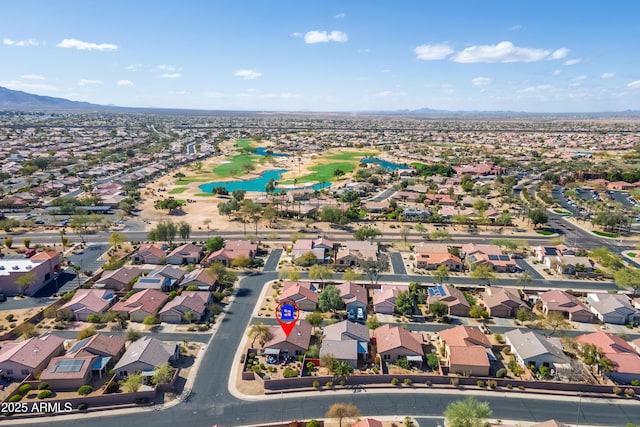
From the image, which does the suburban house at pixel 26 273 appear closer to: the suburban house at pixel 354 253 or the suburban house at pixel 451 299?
the suburban house at pixel 354 253

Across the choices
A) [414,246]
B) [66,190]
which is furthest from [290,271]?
[66,190]

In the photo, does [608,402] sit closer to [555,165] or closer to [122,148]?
[555,165]

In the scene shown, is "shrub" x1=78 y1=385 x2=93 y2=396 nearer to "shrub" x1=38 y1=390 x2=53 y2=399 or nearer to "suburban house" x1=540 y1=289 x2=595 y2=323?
"shrub" x1=38 y1=390 x2=53 y2=399

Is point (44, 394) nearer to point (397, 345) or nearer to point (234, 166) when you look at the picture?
point (397, 345)

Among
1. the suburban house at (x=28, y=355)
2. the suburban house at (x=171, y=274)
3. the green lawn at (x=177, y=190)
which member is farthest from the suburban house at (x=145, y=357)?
the green lawn at (x=177, y=190)

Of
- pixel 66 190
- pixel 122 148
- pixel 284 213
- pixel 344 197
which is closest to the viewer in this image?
pixel 284 213

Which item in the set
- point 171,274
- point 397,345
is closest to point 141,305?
point 171,274
